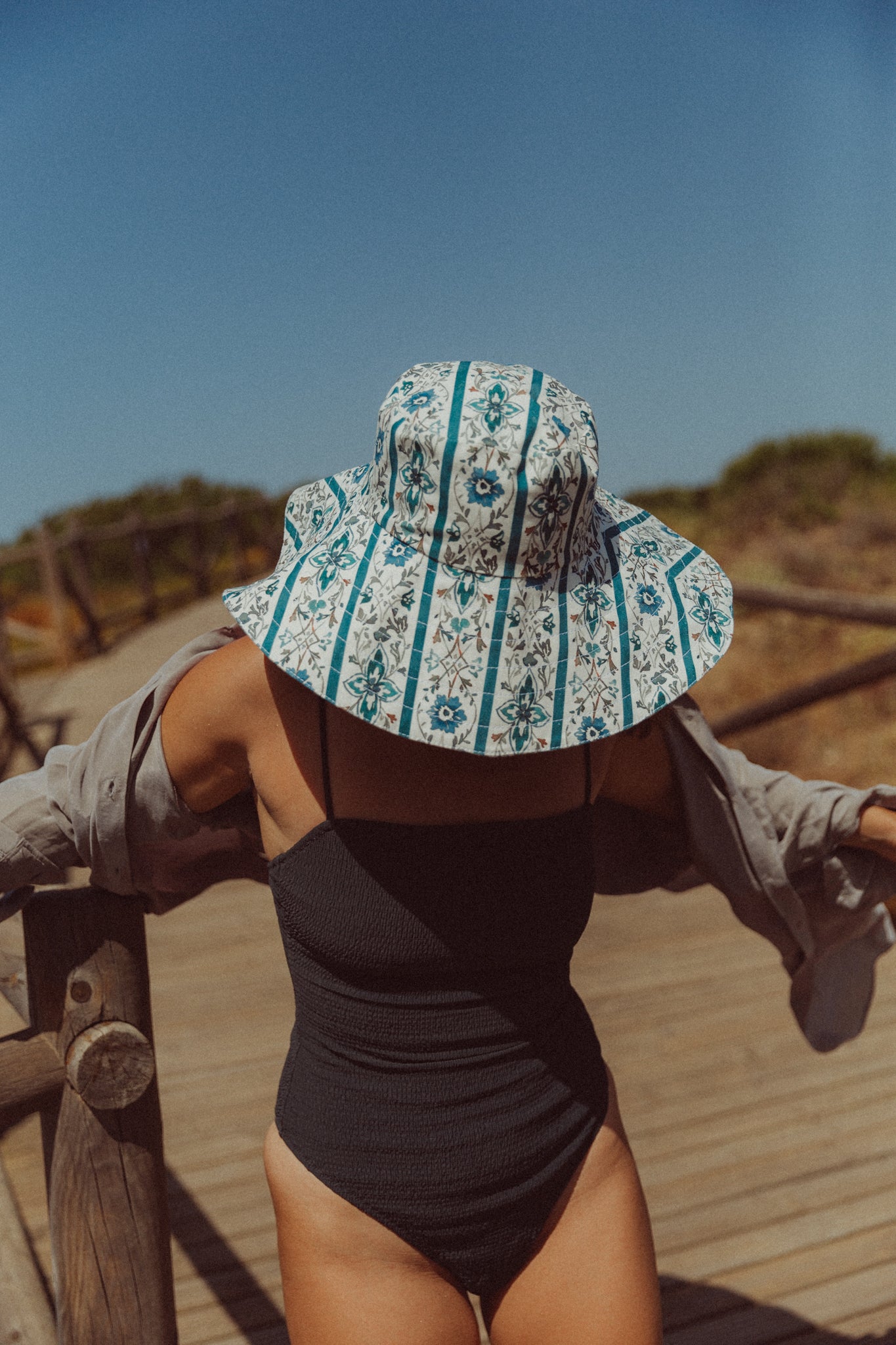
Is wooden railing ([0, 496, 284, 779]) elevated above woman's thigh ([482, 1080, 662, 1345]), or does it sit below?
below

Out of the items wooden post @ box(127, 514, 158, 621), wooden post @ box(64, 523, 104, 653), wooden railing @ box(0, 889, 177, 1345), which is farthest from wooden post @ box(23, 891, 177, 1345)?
wooden post @ box(127, 514, 158, 621)

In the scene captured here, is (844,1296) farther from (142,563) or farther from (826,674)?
(142,563)

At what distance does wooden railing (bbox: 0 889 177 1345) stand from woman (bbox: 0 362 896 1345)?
12cm

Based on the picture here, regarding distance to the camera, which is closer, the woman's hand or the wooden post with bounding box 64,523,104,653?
→ the woman's hand

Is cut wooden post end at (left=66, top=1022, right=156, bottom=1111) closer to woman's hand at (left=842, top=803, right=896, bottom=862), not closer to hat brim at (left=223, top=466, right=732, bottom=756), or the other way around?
hat brim at (left=223, top=466, right=732, bottom=756)

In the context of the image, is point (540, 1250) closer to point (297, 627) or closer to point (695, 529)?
point (297, 627)

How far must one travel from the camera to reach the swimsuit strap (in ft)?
3.66

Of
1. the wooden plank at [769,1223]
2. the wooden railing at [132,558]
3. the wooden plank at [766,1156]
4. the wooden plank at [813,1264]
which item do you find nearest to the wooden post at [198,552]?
the wooden railing at [132,558]

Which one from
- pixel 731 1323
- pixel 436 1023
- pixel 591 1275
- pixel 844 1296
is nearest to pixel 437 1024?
pixel 436 1023

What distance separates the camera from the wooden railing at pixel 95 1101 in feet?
4.38

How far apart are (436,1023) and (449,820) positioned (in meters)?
0.20

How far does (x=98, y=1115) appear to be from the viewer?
4.45ft

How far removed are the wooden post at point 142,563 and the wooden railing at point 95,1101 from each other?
12.8 m

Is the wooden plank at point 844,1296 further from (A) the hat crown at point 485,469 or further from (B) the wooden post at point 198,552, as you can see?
(B) the wooden post at point 198,552
